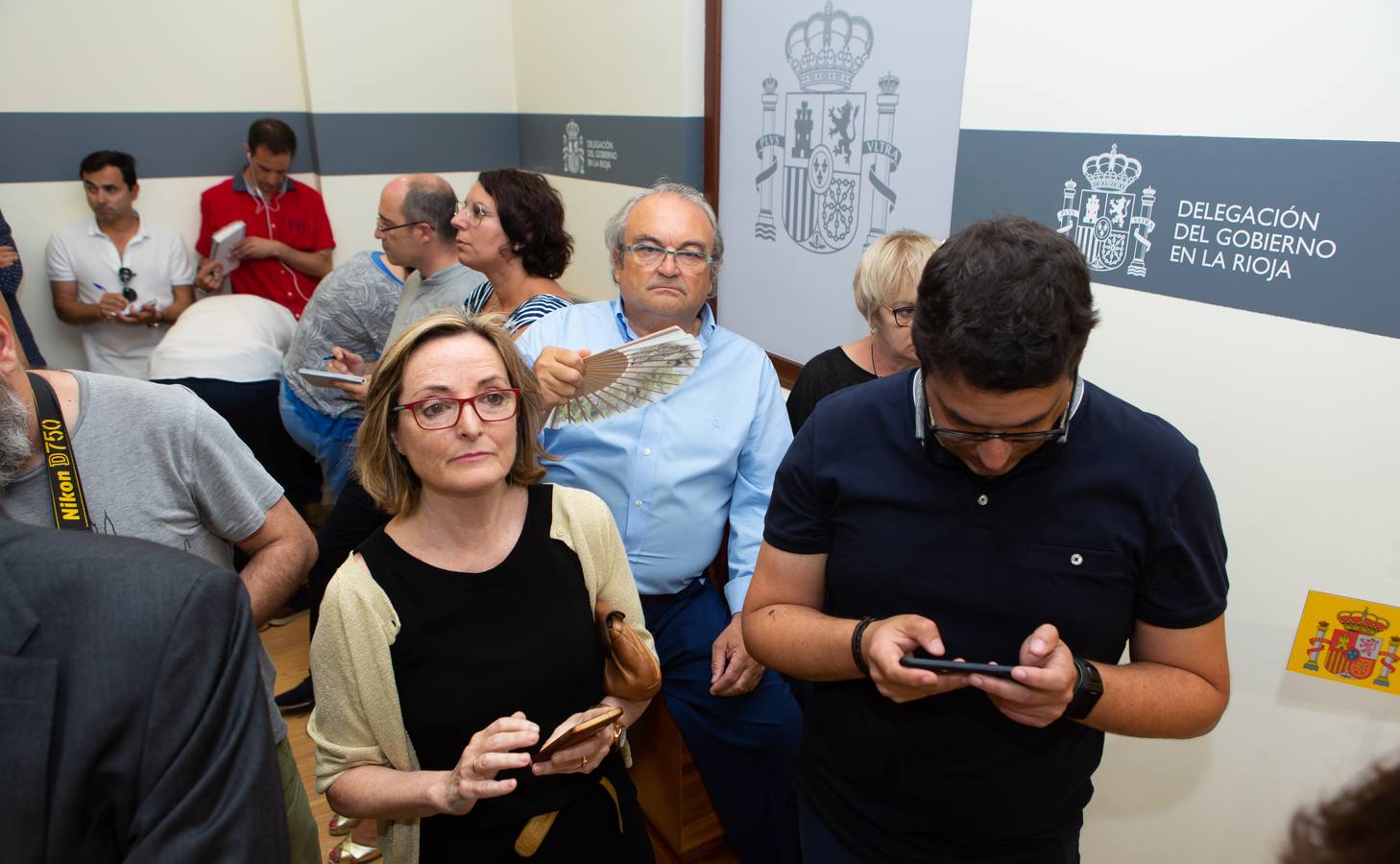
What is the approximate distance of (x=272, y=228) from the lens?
513 centimetres

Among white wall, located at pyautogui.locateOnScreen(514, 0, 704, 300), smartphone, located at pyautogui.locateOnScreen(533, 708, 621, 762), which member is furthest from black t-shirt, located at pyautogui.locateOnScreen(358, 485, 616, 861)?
white wall, located at pyautogui.locateOnScreen(514, 0, 704, 300)

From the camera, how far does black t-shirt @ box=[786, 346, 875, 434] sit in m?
2.52

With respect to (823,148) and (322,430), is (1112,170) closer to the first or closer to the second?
(823,148)

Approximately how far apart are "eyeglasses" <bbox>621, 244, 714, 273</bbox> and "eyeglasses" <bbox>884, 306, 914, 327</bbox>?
1.75 ft

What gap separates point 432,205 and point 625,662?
226cm

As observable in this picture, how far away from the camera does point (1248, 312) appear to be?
191 cm

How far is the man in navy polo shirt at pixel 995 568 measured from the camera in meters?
1.11

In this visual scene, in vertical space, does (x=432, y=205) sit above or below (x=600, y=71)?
below

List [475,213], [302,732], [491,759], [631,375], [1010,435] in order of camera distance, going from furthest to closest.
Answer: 1. [302,732]
2. [475,213]
3. [631,375]
4. [491,759]
5. [1010,435]

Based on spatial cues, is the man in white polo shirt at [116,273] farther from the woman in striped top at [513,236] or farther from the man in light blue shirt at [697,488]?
the man in light blue shirt at [697,488]

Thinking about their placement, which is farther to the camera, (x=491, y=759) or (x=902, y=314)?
(x=902, y=314)

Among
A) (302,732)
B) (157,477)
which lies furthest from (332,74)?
(157,477)

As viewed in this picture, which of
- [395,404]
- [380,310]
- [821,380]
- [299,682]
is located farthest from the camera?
[299,682]

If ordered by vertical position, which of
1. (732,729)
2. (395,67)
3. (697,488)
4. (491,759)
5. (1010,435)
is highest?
(395,67)
